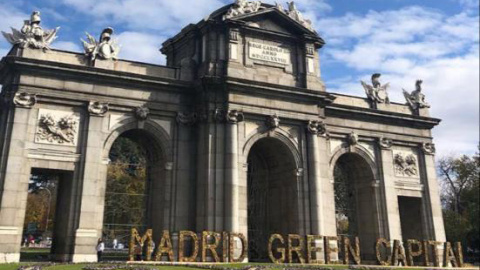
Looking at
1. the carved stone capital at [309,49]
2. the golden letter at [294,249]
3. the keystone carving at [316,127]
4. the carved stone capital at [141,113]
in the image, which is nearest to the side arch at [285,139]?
the keystone carving at [316,127]

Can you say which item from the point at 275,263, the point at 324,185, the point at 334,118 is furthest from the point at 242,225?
the point at 334,118

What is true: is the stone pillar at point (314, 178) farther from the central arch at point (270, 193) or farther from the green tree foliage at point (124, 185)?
the green tree foliage at point (124, 185)

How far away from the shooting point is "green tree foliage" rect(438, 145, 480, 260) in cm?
5078

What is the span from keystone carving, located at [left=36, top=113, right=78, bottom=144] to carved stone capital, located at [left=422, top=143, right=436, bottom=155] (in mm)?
25493

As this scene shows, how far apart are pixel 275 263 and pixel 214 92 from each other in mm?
10419

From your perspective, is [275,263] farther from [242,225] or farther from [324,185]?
[324,185]

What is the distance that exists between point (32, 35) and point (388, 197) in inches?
1004

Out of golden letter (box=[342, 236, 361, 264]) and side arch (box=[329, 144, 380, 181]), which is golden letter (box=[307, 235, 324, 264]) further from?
side arch (box=[329, 144, 380, 181])

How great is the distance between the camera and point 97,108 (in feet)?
93.7

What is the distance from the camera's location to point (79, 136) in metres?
28.1

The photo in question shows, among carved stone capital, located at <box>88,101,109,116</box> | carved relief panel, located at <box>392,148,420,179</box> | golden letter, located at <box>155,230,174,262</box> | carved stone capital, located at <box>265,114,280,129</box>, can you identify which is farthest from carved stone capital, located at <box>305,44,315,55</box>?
golden letter, located at <box>155,230,174,262</box>

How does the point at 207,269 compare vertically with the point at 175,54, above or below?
below

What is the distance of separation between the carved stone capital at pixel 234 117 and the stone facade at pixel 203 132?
0.06 meters

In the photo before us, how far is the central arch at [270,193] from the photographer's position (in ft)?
103
